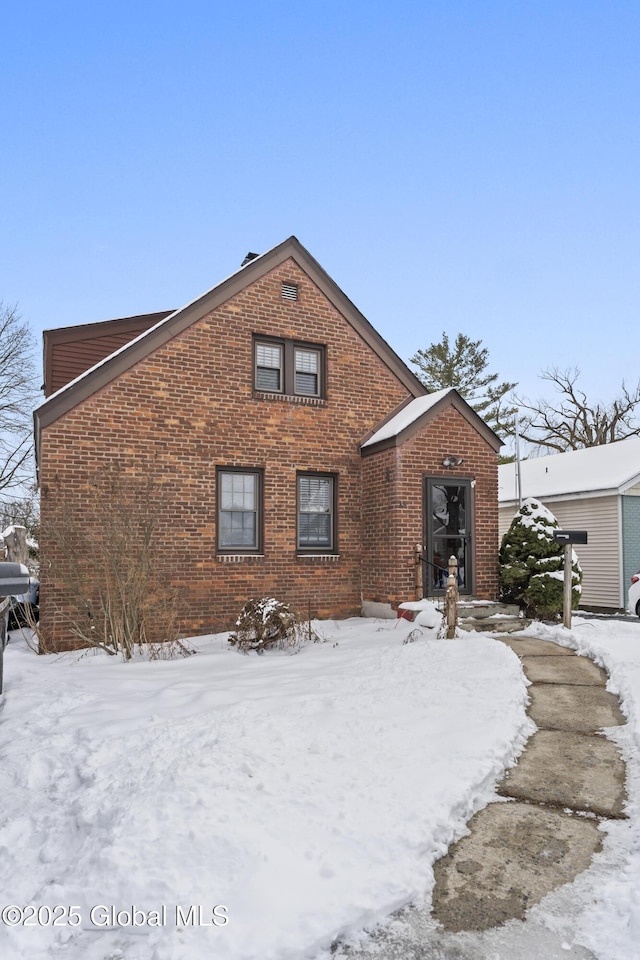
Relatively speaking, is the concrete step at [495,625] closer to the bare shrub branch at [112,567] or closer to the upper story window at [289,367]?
the bare shrub branch at [112,567]

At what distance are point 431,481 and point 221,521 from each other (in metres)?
3.95

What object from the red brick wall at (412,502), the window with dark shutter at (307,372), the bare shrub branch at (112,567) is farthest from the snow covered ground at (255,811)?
the window with dark shutter at (307,372)

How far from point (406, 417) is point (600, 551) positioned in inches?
313

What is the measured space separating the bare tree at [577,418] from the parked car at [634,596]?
22.6 m

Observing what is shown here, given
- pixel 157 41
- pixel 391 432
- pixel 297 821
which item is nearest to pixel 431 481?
pixel 391 432

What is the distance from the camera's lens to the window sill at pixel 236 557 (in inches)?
460

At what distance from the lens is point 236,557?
38.8ft

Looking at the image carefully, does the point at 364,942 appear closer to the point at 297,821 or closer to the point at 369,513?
the point at 297,821

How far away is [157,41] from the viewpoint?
13094 mm

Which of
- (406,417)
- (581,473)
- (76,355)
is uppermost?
(76,355)

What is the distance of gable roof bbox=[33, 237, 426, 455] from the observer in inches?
420

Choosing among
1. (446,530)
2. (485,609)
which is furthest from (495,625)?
(446,530)

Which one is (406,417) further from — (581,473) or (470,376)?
(470,376)

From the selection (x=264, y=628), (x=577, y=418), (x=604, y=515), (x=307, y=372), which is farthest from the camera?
(x=577, y=418)
